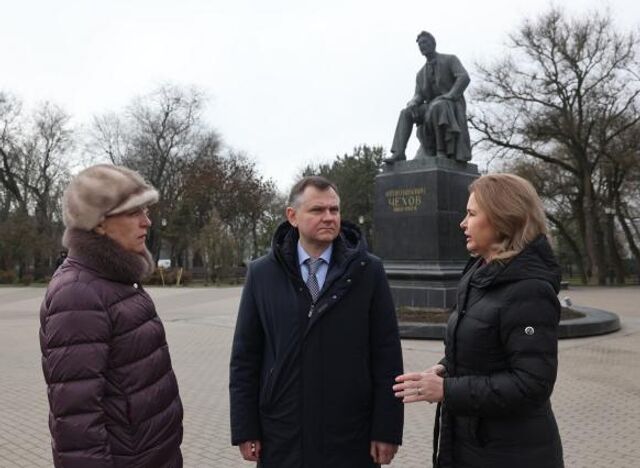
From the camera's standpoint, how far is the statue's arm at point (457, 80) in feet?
41.7

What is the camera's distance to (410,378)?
2346 millimetres

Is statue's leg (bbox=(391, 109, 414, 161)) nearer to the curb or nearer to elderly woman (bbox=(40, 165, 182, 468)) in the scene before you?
the curb

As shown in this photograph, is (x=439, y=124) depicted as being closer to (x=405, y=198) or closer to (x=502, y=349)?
(x=405, y=198)

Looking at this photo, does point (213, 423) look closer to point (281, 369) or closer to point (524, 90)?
point (281, 369)

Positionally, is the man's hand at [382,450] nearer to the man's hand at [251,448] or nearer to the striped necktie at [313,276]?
the man's hand at [251,448]

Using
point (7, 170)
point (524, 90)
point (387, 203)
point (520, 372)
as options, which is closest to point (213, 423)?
point (520, 372)

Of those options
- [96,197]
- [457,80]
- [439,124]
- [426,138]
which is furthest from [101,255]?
[457,80]

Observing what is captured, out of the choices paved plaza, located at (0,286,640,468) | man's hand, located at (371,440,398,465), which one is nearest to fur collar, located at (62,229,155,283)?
man's hand, located at (371,440,398,465)

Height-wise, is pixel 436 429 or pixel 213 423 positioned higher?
pixel 436 429

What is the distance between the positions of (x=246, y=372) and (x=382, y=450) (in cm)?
71

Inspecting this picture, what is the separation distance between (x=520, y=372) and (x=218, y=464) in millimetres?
3183

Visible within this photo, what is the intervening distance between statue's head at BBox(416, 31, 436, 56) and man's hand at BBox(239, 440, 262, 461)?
454 inches

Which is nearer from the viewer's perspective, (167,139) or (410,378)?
(410,378)

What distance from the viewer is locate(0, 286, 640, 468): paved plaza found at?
487cm
